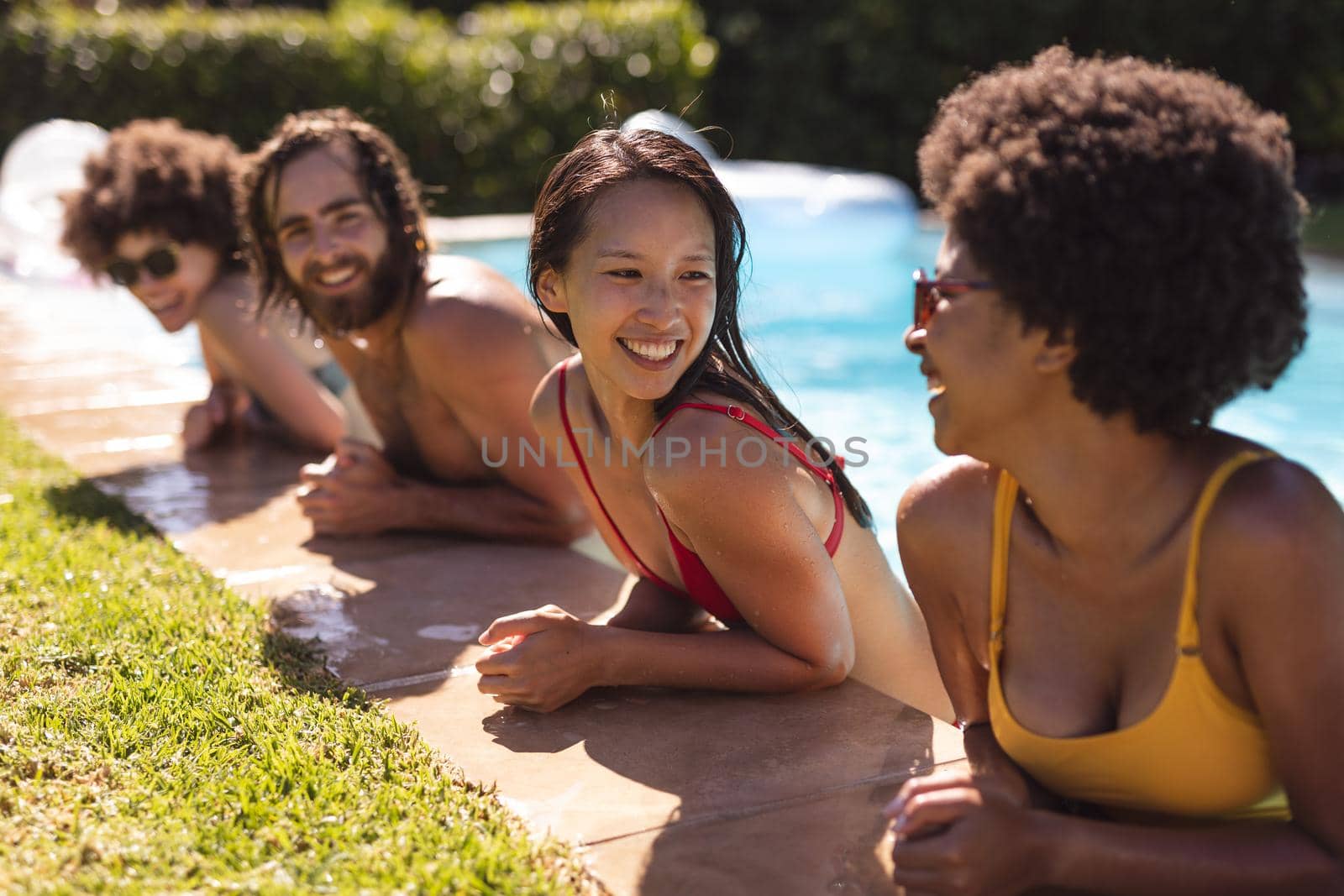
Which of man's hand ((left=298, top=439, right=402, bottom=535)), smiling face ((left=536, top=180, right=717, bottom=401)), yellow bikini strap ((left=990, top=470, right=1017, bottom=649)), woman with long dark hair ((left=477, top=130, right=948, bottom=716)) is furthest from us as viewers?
man's hand ((left=298, top=439, right=402, bottom=535))

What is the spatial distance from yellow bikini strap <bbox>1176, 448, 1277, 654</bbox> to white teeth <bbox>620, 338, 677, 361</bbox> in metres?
1.33

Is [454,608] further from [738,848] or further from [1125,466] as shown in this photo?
[1125,466]

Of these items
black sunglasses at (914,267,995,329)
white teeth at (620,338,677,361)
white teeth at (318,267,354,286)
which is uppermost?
black sunglasses at (914,267,995,329)

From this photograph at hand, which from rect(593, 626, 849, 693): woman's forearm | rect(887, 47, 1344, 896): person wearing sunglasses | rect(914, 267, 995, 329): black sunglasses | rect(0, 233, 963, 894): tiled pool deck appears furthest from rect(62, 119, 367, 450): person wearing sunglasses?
rect(887, 47, 1344, 896): person wearing sunglasses

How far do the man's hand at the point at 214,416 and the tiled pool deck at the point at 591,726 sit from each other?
58 cm

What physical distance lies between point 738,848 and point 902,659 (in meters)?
1.12

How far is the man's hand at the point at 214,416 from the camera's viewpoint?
5.70m

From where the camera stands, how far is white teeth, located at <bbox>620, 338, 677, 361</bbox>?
2.94 metres

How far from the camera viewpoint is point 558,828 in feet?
8.00

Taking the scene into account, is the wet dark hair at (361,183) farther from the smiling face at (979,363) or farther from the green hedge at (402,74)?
the green hedge at (402,74)

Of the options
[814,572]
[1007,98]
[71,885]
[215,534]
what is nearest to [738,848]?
[814,572]

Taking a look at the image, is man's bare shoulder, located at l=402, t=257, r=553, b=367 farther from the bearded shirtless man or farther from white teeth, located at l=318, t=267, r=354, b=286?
white teeth, located at l=318, t=267, r=354, b=286

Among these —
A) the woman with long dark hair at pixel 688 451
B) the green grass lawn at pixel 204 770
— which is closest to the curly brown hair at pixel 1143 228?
the woman with long dark hair at pixel 688 451

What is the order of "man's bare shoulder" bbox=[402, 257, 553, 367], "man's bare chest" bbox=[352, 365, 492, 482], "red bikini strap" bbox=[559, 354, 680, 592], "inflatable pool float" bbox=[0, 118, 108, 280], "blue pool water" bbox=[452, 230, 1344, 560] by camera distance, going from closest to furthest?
"red bikini strap" bbox=[559, 354, 680, 592] < "man's bare shoulder" bbox=[402, 257, 553, 367] < "man's bare chest" bbox=[352, 365, 492, 482] < "blue pool water" bbox=[452, 230, 1344, 560] < "inflatable pool float" bbox=[0, 118, 108, 280]
